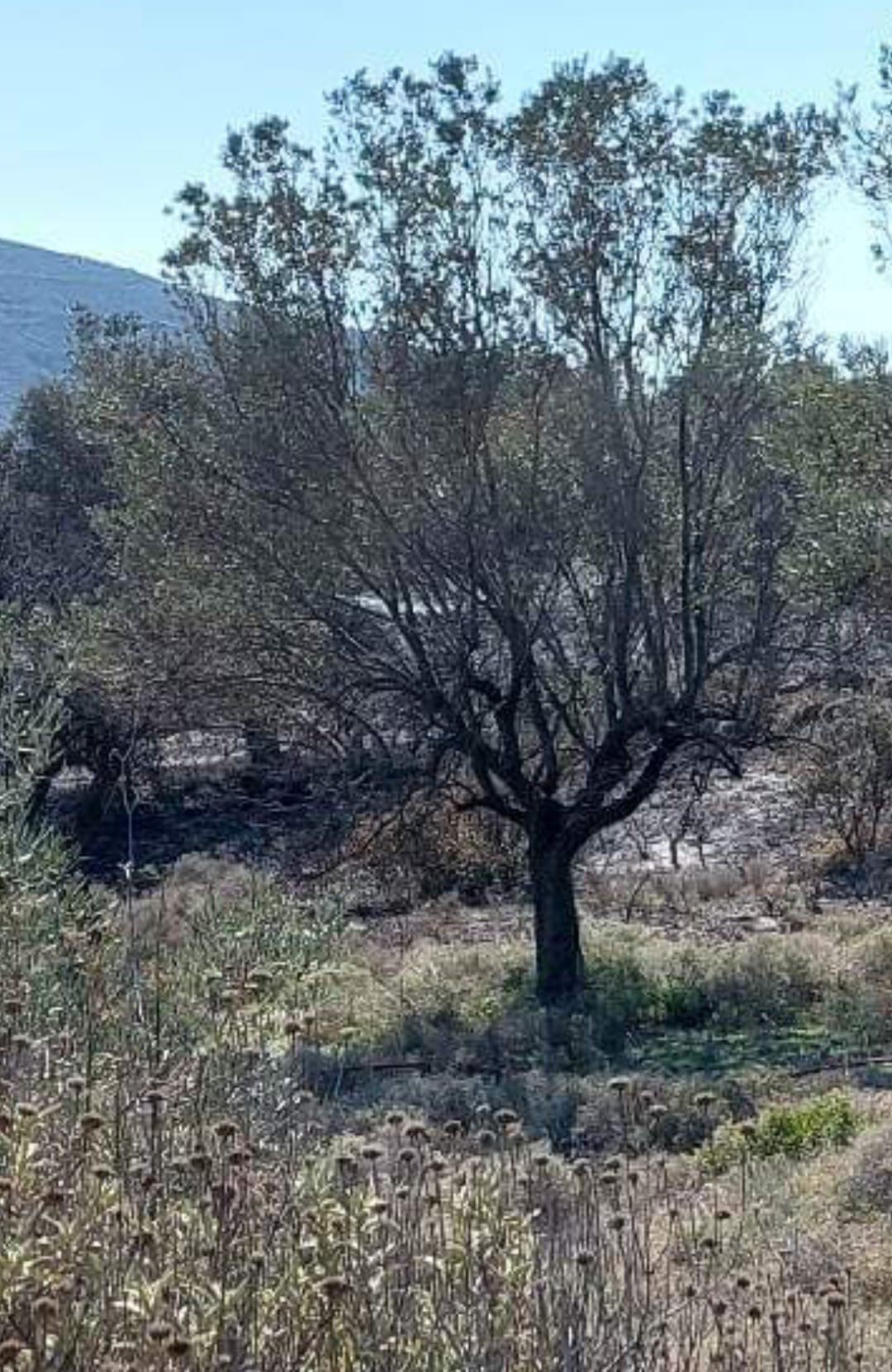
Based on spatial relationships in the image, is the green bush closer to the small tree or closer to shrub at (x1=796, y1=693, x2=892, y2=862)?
the small tree

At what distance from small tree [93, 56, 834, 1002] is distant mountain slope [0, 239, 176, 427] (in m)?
49.5

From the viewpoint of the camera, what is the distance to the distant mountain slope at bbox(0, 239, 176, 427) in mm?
74188

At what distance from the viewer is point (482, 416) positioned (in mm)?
13219

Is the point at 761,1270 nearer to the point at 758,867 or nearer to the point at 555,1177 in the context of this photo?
the point at 555,1177

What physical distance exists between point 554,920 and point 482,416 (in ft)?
11.6

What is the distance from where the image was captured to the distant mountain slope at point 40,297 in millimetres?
74188

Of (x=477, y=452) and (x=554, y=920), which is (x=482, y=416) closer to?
(x=477, y=452)

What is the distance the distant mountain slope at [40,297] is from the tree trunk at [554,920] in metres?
49.2

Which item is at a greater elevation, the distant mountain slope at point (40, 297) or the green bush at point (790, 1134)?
the distant mountain slope at point (40, 297)

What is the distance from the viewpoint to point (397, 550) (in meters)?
13.4

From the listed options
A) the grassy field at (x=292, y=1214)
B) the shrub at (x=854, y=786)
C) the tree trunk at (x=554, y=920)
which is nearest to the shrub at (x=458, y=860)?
the shrub at (x=854, y=786)

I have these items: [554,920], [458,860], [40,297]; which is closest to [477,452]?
[554,920]

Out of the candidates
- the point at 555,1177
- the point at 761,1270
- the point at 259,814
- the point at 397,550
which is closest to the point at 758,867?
the point at 259,814

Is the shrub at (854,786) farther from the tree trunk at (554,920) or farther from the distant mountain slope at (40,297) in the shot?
the distant mountain slope at (40,297)
